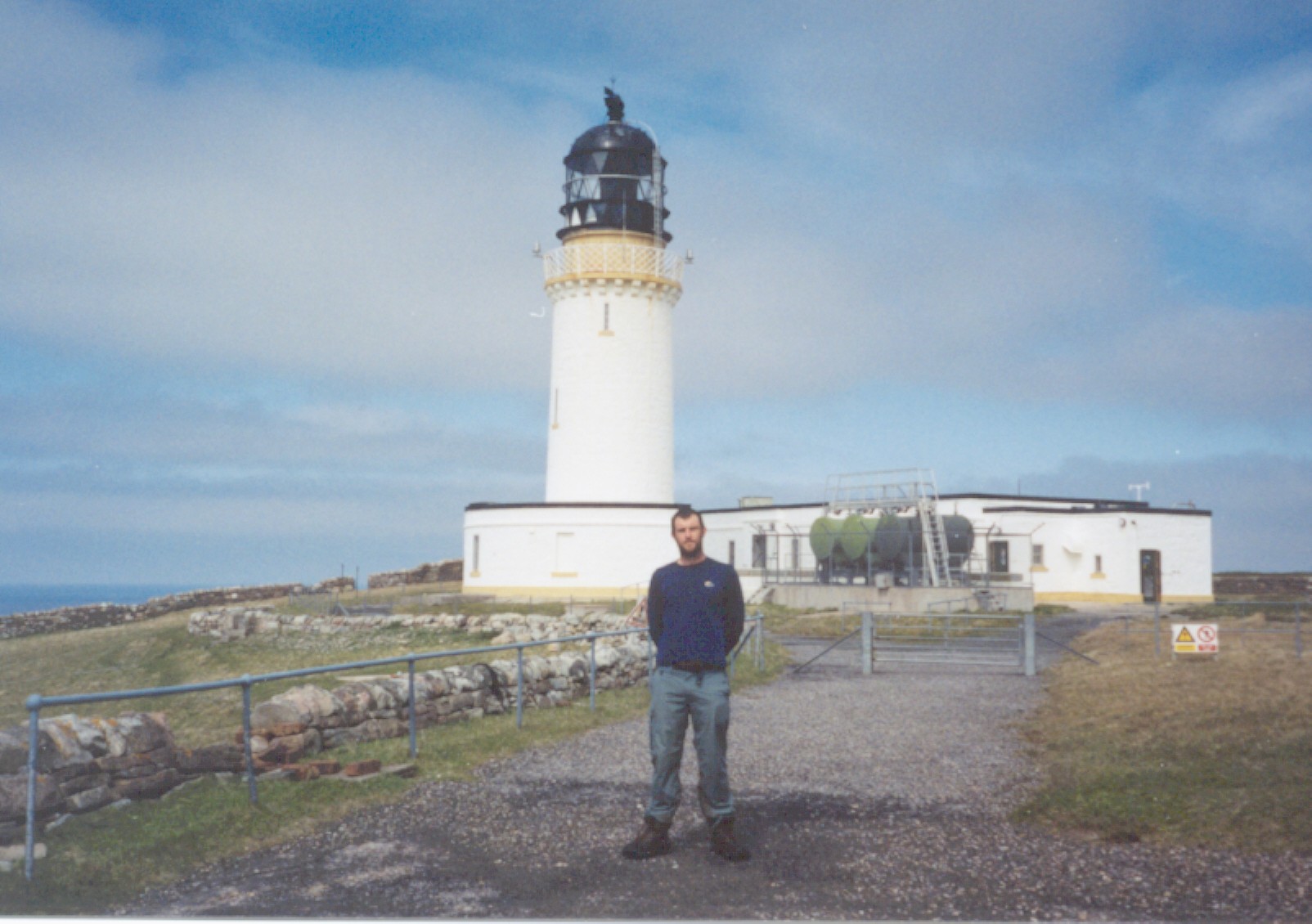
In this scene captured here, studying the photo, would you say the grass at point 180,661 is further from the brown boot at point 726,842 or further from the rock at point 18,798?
the brown boot at point 726,842

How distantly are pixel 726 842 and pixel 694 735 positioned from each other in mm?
594

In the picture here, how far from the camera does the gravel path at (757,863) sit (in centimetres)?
515

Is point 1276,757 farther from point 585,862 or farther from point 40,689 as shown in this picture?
point 40,689

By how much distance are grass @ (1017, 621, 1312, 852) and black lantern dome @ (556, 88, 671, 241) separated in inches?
830

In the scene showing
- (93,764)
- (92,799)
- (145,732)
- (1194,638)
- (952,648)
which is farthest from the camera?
(952,648)

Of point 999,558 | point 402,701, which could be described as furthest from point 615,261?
point 402,701

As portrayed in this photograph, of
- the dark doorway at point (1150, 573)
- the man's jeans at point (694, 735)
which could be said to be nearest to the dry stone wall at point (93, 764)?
the man's jeans at point (694, 735)

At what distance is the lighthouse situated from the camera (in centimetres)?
3181

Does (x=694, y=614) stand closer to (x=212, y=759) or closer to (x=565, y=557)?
(x=212, y=759)

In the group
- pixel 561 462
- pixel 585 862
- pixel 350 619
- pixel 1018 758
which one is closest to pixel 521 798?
pixel 585 862

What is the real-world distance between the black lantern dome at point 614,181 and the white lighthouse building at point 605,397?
0.03m

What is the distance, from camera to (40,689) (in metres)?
20.8

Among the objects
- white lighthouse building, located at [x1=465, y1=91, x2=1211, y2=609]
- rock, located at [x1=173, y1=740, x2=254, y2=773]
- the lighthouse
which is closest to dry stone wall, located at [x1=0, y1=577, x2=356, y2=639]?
white lighthouse building, located at [x1=465, y1=91, x2=1211, y2=609]

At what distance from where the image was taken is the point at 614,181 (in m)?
31.8
